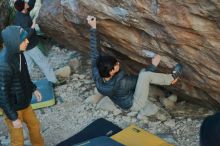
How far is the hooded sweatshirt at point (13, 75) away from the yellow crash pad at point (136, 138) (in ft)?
3.64

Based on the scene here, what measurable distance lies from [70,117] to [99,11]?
1643 millimetres

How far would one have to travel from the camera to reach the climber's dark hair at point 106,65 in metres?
4.93

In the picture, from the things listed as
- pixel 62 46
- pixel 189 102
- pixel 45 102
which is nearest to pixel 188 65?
pixel 189 102

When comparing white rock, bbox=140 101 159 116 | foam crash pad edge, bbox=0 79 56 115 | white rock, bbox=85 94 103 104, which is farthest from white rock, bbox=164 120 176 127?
foam crash pad edge, bbox=0 79 56 115

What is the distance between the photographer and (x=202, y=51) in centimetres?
472

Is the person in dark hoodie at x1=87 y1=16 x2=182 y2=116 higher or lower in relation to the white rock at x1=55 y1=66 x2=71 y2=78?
higher

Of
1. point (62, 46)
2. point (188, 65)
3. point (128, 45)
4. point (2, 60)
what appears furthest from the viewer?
point (62, 46)

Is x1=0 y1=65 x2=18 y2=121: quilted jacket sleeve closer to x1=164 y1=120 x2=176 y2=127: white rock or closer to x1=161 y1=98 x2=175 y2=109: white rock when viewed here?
x1=164 y1=120 x2=176 y2=127: white rock

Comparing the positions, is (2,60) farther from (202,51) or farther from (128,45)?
(202,51)

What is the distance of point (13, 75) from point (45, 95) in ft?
6.65

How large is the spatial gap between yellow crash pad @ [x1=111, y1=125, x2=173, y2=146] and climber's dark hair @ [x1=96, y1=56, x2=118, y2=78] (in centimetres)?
69

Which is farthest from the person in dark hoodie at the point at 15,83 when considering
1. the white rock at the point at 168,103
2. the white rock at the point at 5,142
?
the white rock at the point at 168,103

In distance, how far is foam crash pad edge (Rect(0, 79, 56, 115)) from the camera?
6.50m

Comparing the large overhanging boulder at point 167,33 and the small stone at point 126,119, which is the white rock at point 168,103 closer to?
the large overhanging boulder at point 167,33
